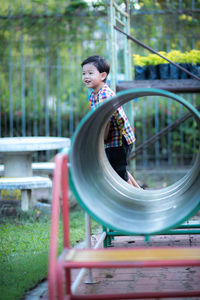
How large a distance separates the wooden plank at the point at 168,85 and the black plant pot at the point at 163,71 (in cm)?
11

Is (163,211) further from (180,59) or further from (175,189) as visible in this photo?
(180,59)

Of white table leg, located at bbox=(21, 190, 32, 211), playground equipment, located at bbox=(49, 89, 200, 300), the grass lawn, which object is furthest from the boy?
white table leg, located at bbox=(21, 190, 32, 211)

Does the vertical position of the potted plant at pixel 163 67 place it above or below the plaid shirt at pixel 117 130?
→ above

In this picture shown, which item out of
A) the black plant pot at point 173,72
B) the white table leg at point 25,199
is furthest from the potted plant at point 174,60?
the white table leg at point 25,199

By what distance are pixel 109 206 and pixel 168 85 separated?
3461mm

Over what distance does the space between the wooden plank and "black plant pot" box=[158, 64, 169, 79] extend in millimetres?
107

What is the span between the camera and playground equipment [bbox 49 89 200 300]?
2539 millimetres

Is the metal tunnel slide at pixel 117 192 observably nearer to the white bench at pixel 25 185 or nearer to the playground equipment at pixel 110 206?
the playground equipment at pixel 110 206

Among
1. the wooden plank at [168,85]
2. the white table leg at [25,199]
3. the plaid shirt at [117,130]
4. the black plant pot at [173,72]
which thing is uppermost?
the black plant pot at [173,72]

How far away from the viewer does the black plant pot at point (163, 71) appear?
255 inches

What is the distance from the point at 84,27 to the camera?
10125 mm

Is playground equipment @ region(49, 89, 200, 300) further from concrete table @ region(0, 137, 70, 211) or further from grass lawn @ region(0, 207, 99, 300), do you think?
concrete table @ region(0, 137, 70, 211)

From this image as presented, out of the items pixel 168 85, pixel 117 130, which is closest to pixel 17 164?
pixel 168 85

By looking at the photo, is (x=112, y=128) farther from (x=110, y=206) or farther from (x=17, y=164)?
(x=17, y=164)
